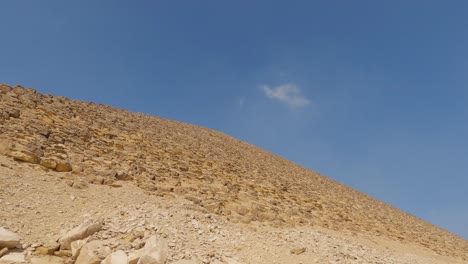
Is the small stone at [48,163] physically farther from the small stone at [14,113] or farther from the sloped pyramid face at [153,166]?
the small stone at [14,113]

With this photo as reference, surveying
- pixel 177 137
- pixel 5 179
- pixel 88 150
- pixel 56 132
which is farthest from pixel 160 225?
pixel 177 137

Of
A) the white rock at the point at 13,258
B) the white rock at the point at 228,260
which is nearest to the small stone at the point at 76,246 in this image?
the white rock at the point at 13,258

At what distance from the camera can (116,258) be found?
6957 millimetres

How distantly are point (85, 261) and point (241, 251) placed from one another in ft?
10.1

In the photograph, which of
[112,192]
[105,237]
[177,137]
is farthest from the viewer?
[177,137]

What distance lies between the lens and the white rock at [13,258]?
6696 millimetres

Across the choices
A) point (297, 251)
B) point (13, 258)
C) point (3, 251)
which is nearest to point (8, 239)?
point (3, 251)

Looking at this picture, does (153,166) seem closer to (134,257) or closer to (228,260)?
(228,260)

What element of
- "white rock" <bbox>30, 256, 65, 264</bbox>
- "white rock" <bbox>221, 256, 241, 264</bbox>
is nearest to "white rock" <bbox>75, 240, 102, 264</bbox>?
"white rock" <bbox>30, 256, 65, 264</bbox>

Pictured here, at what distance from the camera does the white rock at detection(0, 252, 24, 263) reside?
6696 millimetres

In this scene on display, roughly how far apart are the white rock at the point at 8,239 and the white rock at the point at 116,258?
1.64 meters

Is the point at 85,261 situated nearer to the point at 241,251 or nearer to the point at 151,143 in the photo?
the point at 241,251

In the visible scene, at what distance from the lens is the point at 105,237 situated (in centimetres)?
772

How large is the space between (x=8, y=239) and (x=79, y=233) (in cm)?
119
